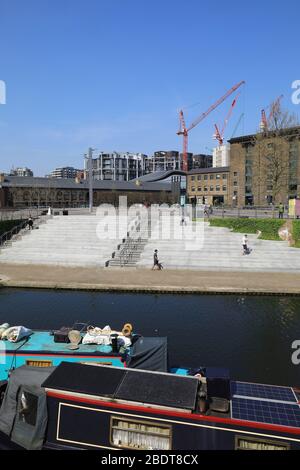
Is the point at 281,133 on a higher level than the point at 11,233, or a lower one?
higher

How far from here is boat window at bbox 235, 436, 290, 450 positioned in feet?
26.4

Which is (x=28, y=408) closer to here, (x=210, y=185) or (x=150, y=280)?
(x=150, y=280)

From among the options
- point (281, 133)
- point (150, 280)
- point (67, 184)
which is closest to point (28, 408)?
point (150, 280)

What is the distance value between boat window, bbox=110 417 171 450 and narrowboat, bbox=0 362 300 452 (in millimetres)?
20

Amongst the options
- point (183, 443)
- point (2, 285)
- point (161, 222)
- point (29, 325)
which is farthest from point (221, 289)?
point (161, 222)

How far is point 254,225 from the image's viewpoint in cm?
4219

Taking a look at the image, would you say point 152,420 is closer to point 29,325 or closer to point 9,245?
point 29,325

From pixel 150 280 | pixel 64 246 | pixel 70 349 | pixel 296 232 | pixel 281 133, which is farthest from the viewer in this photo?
pixel 281 133

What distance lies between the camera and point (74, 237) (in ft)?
143

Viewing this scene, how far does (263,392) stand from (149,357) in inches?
167

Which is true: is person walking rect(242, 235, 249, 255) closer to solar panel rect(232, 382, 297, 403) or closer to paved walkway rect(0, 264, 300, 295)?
paved walkway rect(0, 264, 300, 295)

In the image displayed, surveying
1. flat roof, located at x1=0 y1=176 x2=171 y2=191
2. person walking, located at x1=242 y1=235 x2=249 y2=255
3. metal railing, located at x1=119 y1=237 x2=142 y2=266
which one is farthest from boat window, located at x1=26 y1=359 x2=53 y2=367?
flat roof, located at x1=0 y1=176 x2=171 y2=191

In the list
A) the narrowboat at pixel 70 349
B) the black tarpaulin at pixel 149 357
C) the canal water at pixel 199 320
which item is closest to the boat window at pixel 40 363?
the narrowboat at pixel 70 349

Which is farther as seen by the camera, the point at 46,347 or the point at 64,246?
the point at 64,246
